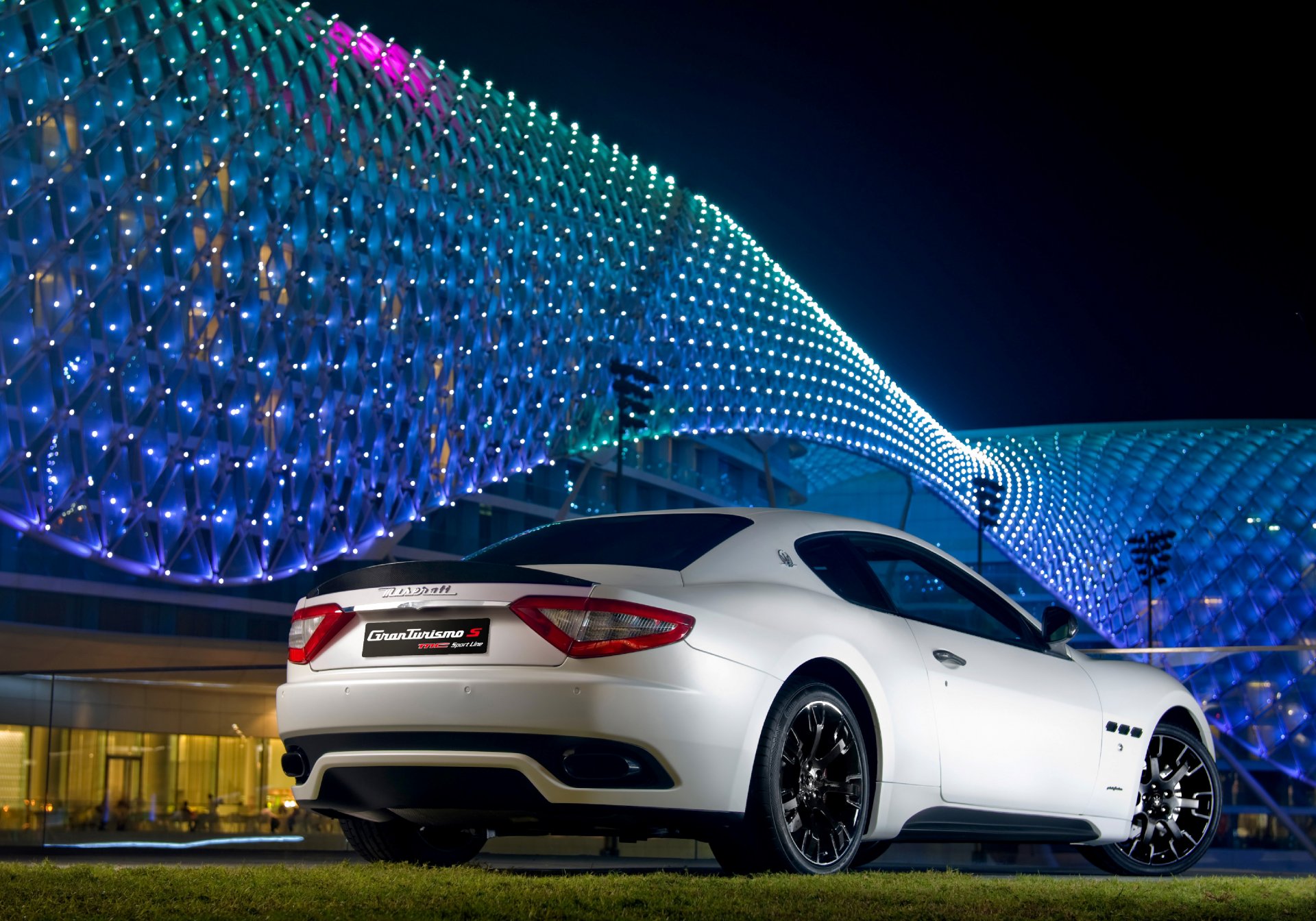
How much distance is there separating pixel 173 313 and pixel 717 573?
29.8 metres

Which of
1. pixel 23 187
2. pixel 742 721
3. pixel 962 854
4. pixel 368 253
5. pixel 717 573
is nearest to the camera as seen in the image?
pixel 742 721

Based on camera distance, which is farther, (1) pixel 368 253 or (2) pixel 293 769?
(1) pixel 368 253

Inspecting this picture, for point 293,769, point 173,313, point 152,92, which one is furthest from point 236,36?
point 293,769

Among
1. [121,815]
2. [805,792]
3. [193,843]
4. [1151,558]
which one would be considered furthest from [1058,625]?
[1151,558]

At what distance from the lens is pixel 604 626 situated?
4.80 m

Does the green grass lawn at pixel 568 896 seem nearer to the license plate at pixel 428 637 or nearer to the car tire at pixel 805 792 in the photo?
the car tire at pixel 805 792

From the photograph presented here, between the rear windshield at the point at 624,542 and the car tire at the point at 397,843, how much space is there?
1150mm

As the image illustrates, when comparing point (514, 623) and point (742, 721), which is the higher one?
point (514, 623)

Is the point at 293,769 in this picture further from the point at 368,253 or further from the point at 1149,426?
the point at 1149,426

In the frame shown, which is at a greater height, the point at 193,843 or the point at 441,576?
the point at 441,576

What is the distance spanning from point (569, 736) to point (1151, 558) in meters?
69.6

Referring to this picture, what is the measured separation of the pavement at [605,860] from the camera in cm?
736

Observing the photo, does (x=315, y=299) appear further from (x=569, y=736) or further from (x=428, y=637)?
(x=569, y=736)

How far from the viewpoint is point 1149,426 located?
83625 millimetres
